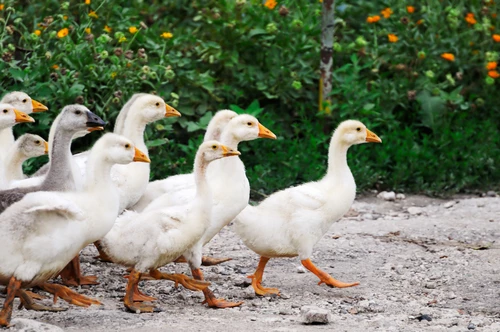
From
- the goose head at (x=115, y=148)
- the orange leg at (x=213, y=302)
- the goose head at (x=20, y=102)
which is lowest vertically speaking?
the orange leg at (x=213, y=302)

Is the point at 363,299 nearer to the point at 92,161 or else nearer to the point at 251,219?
the point at 251,219

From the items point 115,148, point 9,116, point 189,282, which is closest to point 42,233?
point 115,148

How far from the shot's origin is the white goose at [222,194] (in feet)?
25.1

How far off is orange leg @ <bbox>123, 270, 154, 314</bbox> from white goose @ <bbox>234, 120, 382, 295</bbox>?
3.40 ft

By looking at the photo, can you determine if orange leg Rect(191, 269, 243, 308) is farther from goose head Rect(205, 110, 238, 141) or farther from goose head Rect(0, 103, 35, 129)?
goose head Rect(0, 103, 35, 129)

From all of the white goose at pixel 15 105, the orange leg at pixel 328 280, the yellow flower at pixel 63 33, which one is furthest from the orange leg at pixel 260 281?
the yellow flower at pixel 63 33

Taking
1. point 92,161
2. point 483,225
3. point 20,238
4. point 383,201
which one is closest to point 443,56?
point 383,201

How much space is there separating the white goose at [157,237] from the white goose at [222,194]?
30 cm

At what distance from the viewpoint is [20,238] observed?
6410mm

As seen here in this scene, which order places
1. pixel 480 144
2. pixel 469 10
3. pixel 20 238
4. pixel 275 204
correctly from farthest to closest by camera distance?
pixel 469 10 < pixel 480 144 < pixel 275 204 < pixel 20 238

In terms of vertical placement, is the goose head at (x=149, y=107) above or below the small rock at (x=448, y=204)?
above

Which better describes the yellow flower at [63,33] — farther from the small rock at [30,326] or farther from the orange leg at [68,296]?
the small rock at [30,326]

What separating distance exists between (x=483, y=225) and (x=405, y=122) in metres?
2.73

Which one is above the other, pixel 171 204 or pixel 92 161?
pixel 92 161
